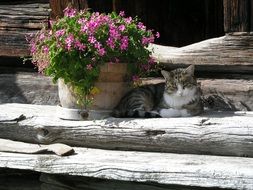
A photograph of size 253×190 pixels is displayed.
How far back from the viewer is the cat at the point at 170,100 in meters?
4.54

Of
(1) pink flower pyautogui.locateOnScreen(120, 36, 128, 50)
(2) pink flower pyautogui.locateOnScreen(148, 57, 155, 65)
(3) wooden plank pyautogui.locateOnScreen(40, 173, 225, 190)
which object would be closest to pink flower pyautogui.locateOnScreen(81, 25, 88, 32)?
(1) pink flower pyautogui.locateOnScreen(120, 36, 128, 50)

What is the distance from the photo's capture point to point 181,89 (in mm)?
4617

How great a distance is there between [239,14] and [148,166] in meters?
1.39

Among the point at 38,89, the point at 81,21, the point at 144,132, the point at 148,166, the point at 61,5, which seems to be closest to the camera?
the point at 148,166

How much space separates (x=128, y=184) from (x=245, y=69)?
123cm

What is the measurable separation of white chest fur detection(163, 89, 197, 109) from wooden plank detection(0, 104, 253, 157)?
6.7 inches

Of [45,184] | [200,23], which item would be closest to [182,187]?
[45,184]

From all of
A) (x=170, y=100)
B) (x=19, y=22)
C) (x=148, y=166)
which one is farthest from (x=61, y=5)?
(x=148, y=166)

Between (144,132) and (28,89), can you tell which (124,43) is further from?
(28,89)

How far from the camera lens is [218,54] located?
187 inches

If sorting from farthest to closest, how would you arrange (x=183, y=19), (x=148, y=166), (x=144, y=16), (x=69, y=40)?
(x=183, y=19) < (x=144, y=16) < (x=69, y=40) < (x=148, y=166)

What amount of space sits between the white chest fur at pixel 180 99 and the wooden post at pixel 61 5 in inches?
47.2

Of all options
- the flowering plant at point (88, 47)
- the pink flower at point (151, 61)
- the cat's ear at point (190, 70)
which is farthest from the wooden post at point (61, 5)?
the cat's ear at point (190, 70)

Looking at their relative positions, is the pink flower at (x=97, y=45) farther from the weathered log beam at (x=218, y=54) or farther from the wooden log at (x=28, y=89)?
→ the wooden log at (x=28, y=89)
